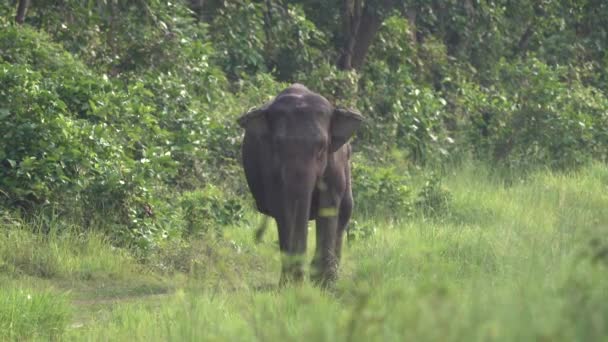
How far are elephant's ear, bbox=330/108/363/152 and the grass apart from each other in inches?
33.5

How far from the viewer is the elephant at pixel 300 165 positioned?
856 centimetres

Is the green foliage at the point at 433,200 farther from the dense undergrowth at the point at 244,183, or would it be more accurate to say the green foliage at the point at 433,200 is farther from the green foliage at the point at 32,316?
the green foliage at the point at 32,316

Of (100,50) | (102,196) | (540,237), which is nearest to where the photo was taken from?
(540,237)

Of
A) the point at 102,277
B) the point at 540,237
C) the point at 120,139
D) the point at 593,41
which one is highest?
the point at 593,41

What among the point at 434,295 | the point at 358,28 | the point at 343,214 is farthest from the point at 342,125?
the point at 358,28

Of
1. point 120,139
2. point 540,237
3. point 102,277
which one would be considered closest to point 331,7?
point 120,139

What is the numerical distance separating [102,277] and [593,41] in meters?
12.5

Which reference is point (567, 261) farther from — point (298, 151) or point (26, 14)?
point (26, 14)

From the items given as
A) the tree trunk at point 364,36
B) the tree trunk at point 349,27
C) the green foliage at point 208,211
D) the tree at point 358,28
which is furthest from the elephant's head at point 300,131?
the tree trunk at point 349,27

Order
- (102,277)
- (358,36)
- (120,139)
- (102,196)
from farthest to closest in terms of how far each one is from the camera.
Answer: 1. (358,36)
2. (120,139)
3. (102,196)
4. (102,277)

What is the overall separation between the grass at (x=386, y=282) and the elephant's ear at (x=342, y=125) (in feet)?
2.79

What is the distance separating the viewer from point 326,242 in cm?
906

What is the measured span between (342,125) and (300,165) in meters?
0.69

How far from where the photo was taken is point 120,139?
12008mm
